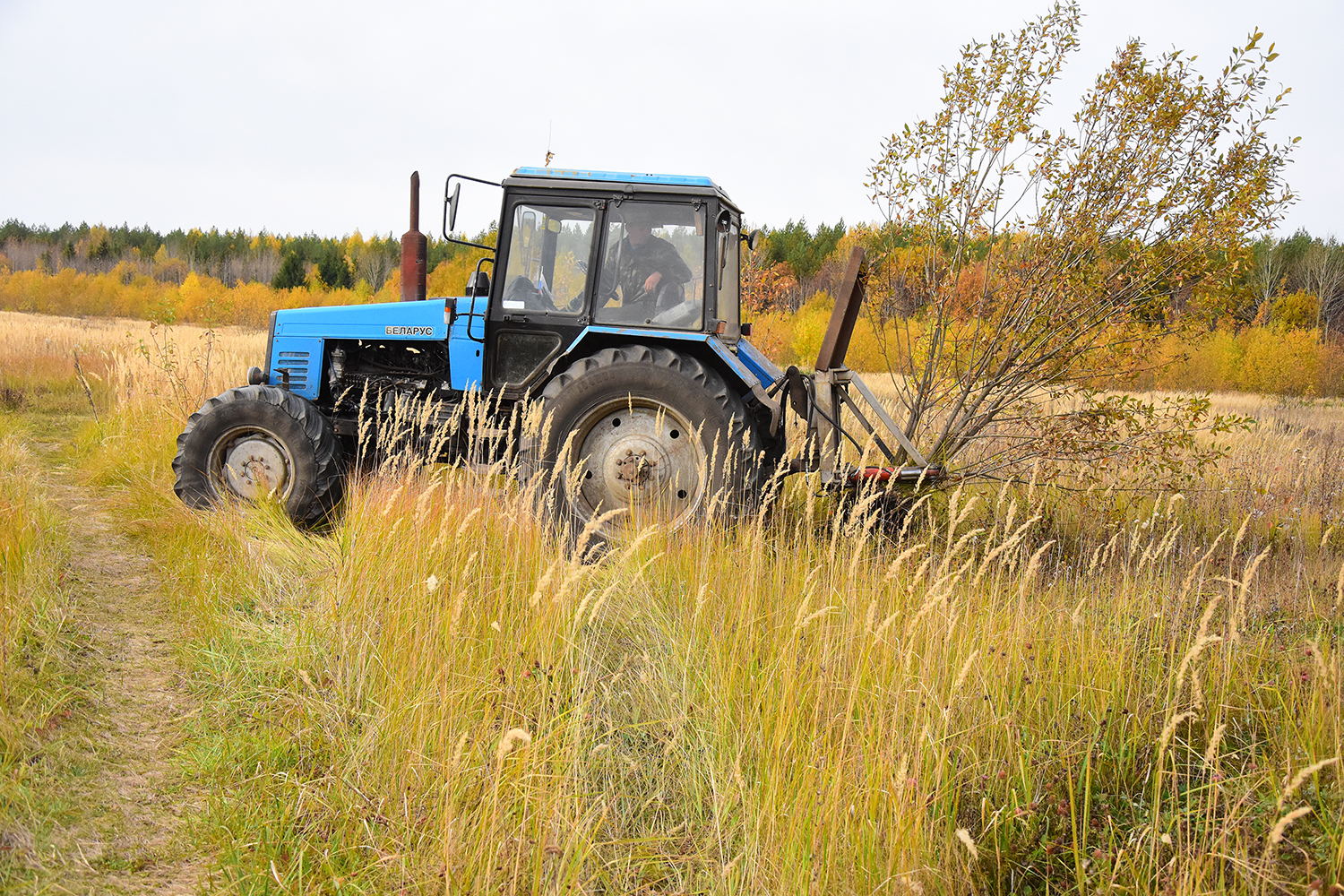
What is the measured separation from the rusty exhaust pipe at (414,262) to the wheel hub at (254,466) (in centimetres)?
153

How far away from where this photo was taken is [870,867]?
1.98 meters

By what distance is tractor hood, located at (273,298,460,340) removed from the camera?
581cm

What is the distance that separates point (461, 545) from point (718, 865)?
1.94 metres

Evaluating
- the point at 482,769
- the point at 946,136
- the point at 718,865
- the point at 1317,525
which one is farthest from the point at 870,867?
the point at 1317,525

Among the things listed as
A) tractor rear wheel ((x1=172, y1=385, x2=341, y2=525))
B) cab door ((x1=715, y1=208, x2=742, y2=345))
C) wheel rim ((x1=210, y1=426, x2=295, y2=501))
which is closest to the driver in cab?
cab door ((x1=715, y1=208, x2=742, y2=345))

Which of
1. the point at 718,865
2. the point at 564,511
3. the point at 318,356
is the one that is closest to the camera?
the point at 718,865

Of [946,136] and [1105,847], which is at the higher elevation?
[946,136]

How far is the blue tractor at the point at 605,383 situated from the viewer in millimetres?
4758

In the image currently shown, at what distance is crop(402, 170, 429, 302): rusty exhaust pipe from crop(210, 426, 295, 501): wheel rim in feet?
4.97

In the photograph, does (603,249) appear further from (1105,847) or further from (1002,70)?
(1105,847)

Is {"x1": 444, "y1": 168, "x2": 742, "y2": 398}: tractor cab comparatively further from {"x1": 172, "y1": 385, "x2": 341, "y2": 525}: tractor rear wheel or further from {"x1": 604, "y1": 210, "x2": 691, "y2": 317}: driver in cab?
{"x1": 172, "y1": 385, "x2": 341, "y2": 525}: tractor rear wheel

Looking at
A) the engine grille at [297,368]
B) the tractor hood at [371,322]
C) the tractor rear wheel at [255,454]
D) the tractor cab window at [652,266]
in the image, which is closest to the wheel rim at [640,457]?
the tractor cab window at [652,266]

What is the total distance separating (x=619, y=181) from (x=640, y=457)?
68.1 inches

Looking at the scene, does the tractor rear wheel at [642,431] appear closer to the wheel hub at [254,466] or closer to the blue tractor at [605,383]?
the blue tractor at [605,383]
